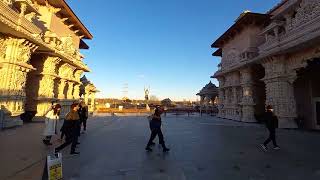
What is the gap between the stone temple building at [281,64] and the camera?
1312 cm

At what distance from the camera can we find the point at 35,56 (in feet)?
56.7

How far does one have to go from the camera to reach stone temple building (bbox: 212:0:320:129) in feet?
43.0

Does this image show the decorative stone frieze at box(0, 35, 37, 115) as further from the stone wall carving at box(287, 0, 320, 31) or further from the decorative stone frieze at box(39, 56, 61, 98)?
the stone wall carving at box(287, 0, 320, 31)

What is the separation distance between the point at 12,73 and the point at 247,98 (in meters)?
17.9

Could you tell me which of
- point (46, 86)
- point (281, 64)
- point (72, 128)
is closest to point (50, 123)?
point (72, 128)

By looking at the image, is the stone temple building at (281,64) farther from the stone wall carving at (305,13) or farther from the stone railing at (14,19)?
the stone railing at (14,19)

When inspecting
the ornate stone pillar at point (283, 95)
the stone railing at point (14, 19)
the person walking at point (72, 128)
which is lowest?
the person walking at point (72, 128)

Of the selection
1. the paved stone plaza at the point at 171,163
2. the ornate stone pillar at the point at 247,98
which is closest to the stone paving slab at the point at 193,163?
the paved stone plaza at the point at 171,163

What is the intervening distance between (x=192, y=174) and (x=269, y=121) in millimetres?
4504

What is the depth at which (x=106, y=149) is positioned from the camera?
7.67m

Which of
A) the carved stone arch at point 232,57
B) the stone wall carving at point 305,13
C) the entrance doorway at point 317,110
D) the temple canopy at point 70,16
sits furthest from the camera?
the carved stone arch at point 232,57

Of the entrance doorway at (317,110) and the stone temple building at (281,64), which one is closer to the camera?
the stone temple building at (281,64)

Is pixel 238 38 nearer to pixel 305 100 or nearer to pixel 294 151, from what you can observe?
pixel 305 100

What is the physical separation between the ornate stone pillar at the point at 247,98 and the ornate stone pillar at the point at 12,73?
17.3 metres
